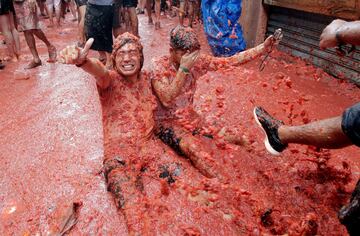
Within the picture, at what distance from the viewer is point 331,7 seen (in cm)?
516

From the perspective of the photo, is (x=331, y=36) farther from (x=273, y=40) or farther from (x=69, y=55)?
(x=69, y=55)

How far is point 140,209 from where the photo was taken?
2.55 metres

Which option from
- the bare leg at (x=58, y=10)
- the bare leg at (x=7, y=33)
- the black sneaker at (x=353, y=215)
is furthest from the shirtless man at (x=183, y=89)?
the bare leg at (x=58, y=10)

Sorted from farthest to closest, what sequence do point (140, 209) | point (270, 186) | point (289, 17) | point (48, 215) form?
1. point (289, 17)
2. point (270, 186)
3. point (48, 215)
4. point (140, 209)

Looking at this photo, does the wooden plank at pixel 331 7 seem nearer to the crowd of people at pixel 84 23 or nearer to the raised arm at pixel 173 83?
the raised arm at pixel 173 83

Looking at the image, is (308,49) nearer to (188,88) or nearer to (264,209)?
(188,88)

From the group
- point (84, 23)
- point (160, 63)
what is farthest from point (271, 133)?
point (84, 23)

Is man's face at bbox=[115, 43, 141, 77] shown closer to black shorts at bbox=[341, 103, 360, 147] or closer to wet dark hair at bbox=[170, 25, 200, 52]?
wet dark hair at bbox=[170, 25, 200, 52]

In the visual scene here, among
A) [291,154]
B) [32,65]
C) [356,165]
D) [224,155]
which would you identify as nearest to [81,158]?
[224,155]

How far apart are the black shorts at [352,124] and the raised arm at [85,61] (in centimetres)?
189

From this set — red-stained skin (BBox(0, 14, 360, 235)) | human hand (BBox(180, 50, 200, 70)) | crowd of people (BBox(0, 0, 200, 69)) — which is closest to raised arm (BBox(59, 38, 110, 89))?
red-stained skin (BBox(0, 14, 360, 235))

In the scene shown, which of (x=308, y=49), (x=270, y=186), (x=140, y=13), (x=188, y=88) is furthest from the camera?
(x=140, y=13)

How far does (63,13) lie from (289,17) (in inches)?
331

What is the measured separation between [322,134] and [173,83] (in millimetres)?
1436
